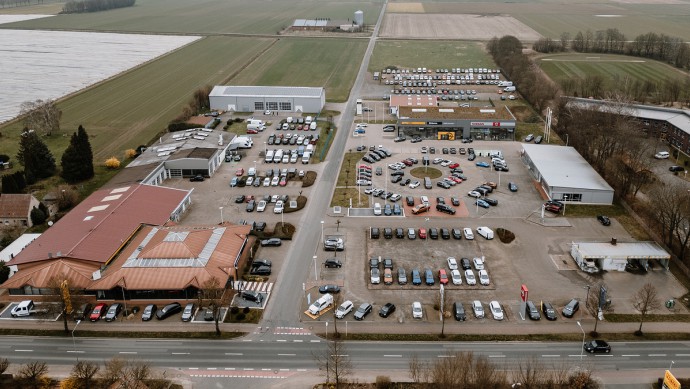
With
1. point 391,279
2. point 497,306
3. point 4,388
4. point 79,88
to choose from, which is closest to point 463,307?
point 497,306

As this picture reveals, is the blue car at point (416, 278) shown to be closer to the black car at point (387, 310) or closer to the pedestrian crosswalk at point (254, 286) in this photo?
the black car at point (387, 310)

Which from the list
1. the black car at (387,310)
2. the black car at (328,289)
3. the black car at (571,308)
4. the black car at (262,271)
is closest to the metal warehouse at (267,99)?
the black car at (262,271)

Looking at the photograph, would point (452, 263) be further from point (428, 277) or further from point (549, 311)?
point (549, 311)

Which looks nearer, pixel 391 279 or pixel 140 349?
pixel 140 349

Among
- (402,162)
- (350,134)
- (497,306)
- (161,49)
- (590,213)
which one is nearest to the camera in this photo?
(497,306)

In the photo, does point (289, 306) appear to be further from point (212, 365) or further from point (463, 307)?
point (463, 307)

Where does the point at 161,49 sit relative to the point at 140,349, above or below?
above
